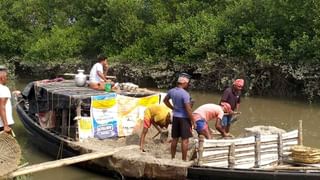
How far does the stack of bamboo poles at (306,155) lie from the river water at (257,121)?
370 centimetres

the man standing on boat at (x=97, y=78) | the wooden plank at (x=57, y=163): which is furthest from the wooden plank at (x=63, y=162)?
the man standing on boat at (x=97, y=78)

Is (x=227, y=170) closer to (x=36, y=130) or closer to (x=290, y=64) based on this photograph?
(x=36, y=130)

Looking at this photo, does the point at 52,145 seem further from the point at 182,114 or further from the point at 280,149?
the point at 280,149

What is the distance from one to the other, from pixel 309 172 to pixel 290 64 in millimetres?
14045

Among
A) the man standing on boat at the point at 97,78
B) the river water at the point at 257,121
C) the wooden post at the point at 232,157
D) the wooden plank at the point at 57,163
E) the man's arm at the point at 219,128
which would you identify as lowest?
the river water at the point at 257,121

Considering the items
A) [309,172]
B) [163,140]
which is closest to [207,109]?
[163,140]

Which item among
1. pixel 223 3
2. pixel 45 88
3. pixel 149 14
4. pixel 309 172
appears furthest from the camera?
pixel 149 14

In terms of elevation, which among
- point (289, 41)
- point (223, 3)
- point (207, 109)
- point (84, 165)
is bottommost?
point (84, 165)

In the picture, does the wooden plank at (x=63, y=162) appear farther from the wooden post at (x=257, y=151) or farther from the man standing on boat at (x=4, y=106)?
the wooden post at (x=257, y=151)

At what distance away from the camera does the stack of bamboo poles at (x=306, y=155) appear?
8.76 metres

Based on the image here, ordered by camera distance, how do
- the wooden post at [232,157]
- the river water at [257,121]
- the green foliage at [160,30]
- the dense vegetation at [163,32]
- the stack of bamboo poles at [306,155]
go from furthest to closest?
the green foliage at [160,30] → the dense vegetation at [163,32] → the river water at [257,121] → the stack of bamboo poles at [306,155] → the wooden post at [232,157]

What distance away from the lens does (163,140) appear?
1084 centimetres

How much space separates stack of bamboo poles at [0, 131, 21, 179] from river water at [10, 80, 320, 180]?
7.27 feet

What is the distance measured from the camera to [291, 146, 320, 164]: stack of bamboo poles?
8.76m
